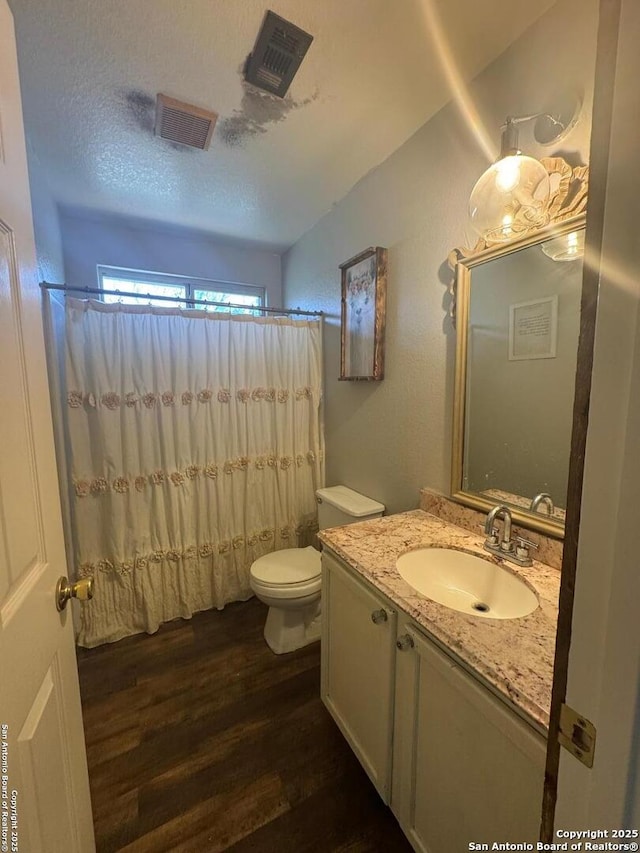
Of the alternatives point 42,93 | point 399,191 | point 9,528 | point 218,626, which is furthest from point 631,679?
point 42,93

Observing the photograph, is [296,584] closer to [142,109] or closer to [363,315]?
[363,315]

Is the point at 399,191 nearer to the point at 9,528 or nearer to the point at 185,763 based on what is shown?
the point at 9,528

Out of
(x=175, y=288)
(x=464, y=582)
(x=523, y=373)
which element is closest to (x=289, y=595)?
(x=464, y=582)

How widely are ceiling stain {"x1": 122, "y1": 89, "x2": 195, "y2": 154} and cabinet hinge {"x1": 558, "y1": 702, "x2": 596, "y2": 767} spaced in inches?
82.6

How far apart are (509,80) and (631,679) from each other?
165 centimetres

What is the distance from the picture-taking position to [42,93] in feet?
4.23

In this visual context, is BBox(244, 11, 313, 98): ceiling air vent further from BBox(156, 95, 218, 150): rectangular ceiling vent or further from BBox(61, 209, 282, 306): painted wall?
BBox(61, 209, 282, 306): painted wall

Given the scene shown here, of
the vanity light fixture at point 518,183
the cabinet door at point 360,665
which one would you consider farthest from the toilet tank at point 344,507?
the vanity light fixture at point 518,183

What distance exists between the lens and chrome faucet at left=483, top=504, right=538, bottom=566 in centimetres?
112

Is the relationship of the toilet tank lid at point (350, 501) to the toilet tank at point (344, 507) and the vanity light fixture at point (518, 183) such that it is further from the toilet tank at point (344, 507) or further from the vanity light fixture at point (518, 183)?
the vanity light fixture at point (518, 183)

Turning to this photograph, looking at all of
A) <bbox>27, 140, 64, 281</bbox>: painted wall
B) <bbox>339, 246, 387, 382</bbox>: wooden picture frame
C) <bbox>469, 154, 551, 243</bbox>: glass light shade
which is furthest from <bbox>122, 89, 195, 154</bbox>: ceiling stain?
<bbox>469, 154, 551, 243</bbox>: glass light shade

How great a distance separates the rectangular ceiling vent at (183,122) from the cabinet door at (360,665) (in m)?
1.84

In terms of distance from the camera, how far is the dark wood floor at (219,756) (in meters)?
1.09

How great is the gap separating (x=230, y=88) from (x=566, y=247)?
133cm
